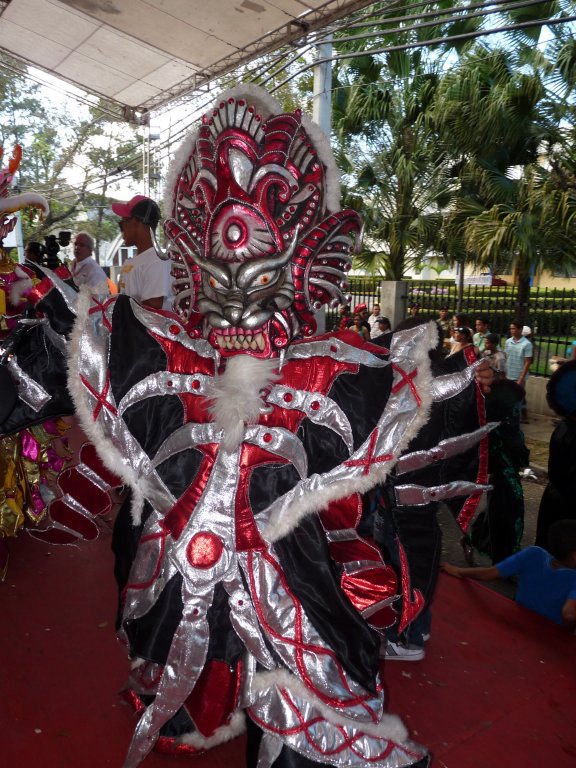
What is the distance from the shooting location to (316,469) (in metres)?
1.49

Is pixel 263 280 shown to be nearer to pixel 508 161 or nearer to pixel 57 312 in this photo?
pixel 57 312

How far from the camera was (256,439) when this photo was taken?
147 cm

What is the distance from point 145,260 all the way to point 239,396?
2328 mm

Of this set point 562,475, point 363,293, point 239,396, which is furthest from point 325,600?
point 363,293

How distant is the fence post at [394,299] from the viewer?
9648 millimetres

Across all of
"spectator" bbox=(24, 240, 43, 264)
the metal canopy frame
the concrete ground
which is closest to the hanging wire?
the metal canopy frame

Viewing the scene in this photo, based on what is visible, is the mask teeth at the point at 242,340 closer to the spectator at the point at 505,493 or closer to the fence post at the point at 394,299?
the spectator at the point at 505,493

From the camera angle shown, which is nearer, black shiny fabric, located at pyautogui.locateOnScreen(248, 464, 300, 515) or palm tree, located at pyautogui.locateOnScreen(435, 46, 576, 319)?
black shiny fabric, located at pyautogui.locateOnScreen(248, 464, 300, 515)

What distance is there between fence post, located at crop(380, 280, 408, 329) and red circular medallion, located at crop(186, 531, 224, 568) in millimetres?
8551

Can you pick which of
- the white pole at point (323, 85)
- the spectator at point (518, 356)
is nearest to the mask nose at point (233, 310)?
the white pole at point (323, 85)

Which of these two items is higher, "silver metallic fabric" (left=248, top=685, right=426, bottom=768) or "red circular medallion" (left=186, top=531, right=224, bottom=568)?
"red circular medallion" (left=186, top=531, right=224, bottom=568)

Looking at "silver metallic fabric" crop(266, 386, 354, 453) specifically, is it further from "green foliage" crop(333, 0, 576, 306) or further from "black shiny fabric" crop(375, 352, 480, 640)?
"green foliage" crop(333, 0, 576, 306)

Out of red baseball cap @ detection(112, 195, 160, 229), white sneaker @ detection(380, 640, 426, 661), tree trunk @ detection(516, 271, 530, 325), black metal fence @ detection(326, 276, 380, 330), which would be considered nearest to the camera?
white sneaker @ detection(380, 640, 426, 661)

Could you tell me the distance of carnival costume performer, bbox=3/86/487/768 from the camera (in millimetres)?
1411
